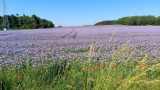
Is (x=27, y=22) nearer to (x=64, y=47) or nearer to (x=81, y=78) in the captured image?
(x=64, y=47)

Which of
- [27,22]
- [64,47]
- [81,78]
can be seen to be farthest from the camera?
[27,22]

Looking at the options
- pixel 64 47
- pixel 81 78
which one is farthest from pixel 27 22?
pixel 81 78

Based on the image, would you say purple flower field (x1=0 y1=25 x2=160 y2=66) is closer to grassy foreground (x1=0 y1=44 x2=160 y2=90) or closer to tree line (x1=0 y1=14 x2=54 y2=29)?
grassy foreground (x1=0 y1=44 x2=160 y2=90)

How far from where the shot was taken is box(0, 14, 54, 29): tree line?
50.2 meters

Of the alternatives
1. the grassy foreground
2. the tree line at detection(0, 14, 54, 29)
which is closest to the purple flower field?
the grassy foreground

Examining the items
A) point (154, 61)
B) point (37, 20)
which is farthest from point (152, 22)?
point (154, 61)

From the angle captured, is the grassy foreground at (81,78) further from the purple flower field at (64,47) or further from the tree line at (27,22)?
the tree line at (27,22)

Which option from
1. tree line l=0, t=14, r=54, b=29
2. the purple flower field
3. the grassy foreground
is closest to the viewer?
the grassy foreground

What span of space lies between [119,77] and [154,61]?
1.91 m

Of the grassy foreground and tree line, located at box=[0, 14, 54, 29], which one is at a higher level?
the grassy foreground

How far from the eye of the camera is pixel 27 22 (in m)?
53.9

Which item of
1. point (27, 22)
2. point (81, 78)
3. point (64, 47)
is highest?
point (81, 78)

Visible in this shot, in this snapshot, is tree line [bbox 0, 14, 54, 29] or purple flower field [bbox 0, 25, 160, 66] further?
tree line [bbox 0, 14, 54, 29]

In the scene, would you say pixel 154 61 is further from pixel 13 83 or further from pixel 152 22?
pixel 152 22
